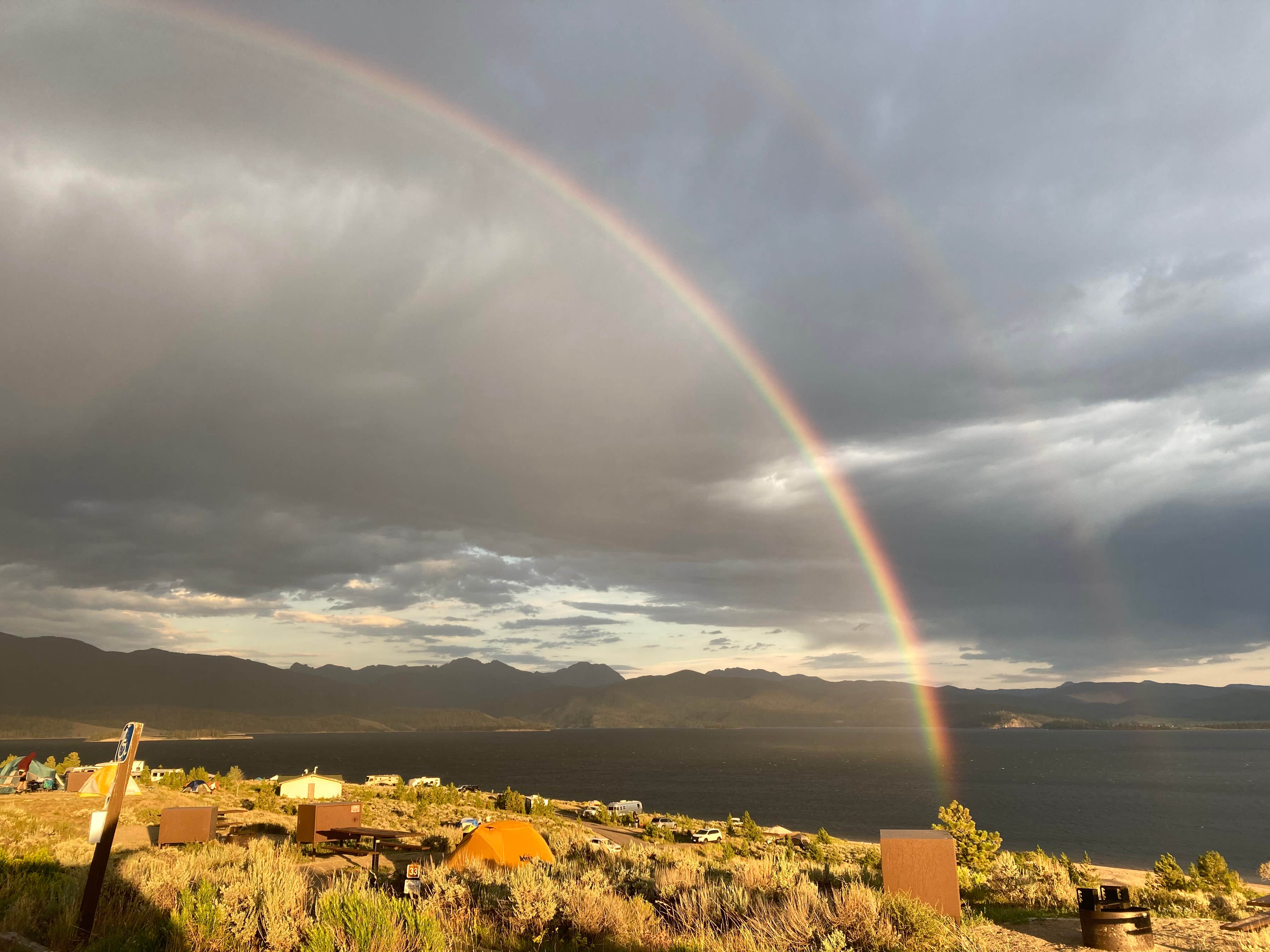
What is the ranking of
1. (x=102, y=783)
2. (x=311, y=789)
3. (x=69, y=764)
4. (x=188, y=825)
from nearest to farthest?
(x=102, y=783)
(x=188, y=825)
(x=311, y=789)
(x=69, y=764)

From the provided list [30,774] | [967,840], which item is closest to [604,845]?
[967,840]

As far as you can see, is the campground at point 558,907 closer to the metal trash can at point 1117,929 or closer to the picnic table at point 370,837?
the metal trash can at point 1117,929

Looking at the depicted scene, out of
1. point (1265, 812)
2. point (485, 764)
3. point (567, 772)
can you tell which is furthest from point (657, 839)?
point (485, 764)

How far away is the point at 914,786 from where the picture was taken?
348 ft

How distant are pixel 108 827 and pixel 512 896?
214 inches

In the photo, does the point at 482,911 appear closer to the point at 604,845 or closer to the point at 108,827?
the point at 108,827

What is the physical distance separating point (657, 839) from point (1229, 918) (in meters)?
27.7

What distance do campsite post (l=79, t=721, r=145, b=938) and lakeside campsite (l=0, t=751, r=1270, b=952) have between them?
0.28 meters

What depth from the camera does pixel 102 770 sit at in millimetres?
11742

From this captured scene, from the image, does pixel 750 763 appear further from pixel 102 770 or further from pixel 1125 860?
pixel 102 770

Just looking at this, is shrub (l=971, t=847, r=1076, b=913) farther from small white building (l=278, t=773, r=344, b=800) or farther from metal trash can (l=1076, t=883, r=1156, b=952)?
small white building (l=278, t=773, r=344, b=800)

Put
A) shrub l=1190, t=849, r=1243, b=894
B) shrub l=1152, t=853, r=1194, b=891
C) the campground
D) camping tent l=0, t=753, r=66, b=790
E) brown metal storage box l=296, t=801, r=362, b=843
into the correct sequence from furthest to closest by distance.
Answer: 1. camping tent l=0, t=753, r=66, b=790
2. brown metal storage box l=296, t=801, r=362, b=843
3. shrub l=1190, t=849, r=1243, b=894
4. shrub l=1152, t=853, r=1194, b=891
5. the campground

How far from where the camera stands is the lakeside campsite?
32.9 ft

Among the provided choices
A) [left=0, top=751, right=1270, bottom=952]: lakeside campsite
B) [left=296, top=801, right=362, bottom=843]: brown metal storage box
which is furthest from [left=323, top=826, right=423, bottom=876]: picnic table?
[left=296, top=801, right=362, bottom=843]: brown metal storage box
